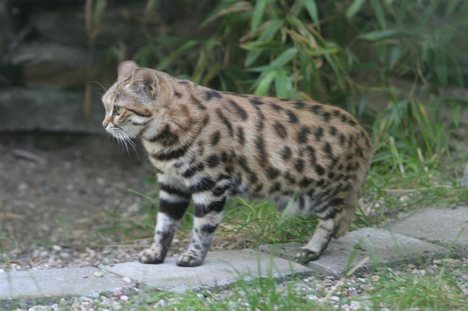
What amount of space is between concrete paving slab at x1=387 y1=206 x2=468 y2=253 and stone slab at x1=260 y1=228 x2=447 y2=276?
11 cm

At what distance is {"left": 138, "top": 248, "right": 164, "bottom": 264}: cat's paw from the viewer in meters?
4.59

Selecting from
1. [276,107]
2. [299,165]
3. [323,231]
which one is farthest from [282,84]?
[323,231]

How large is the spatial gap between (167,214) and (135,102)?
0.67 m

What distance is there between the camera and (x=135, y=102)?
173 inches

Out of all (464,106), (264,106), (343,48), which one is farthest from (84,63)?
(264,106)

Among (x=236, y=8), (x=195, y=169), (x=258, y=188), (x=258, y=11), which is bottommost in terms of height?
(x=258, y=188)

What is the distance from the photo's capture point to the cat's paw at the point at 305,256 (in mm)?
4586

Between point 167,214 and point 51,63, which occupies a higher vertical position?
point 167,214

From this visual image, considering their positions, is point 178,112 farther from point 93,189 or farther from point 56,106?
point 56,106

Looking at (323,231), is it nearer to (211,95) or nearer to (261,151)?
(261,151)

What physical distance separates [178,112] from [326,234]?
102cm

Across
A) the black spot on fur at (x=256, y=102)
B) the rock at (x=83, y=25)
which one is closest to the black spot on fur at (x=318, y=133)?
the black spot on fur at (x=256, y=102)

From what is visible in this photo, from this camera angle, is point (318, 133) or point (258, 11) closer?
point (318, 133)

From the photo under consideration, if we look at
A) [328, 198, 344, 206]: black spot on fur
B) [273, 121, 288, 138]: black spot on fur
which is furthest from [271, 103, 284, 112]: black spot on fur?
[328, 198, 344, 206]: black spot on fur
